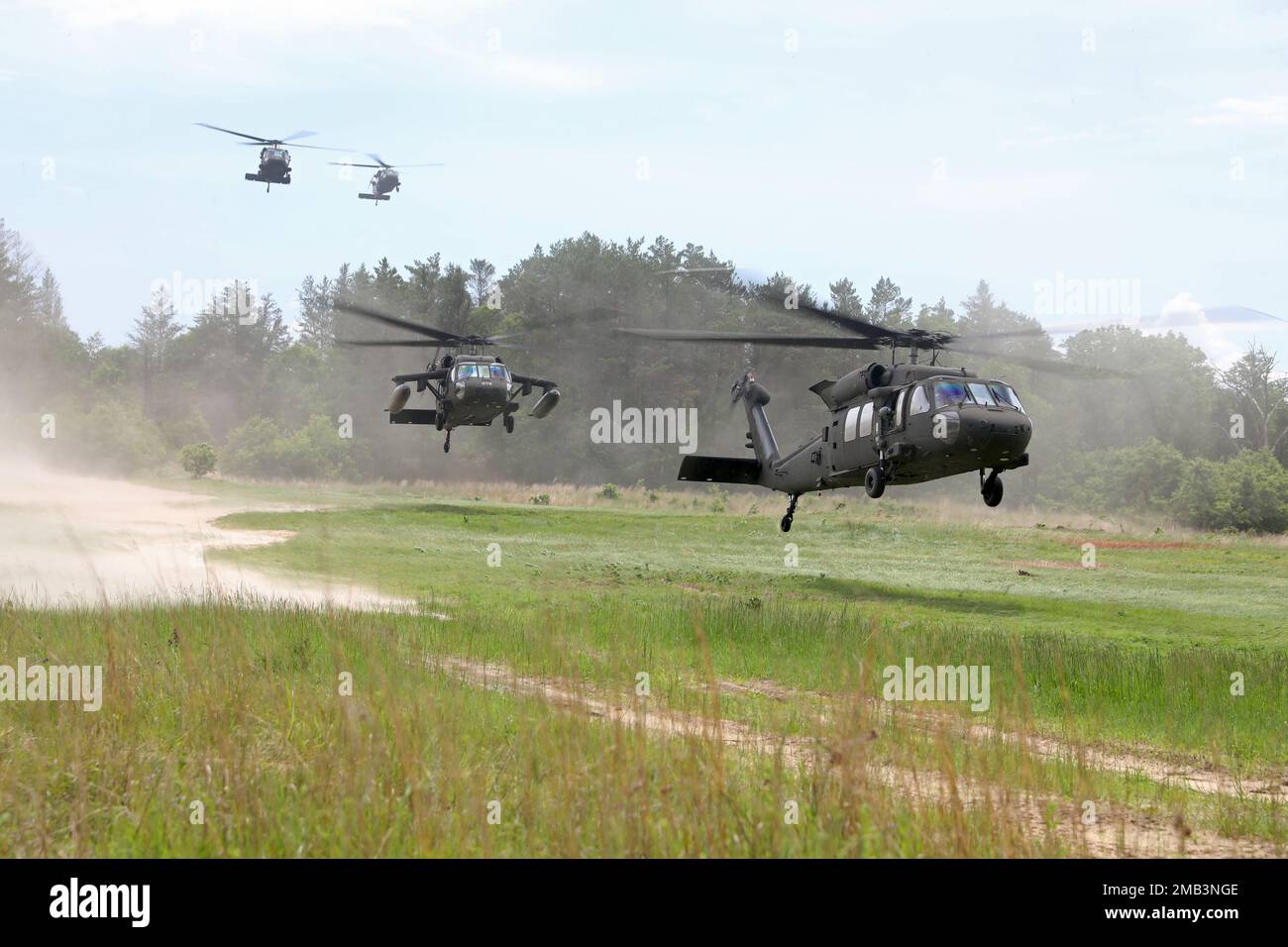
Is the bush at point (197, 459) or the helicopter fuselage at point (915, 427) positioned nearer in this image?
the helicopter fuselage at point (915, 427)

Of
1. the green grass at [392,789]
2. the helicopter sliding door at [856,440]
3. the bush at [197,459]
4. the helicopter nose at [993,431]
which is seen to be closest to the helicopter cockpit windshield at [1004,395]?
the helicopter nose at [993,431]

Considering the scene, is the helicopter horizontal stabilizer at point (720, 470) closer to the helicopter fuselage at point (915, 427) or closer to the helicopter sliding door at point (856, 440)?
the helicopter fuselage at point (915, 427)

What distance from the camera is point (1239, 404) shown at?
85688 millimetres

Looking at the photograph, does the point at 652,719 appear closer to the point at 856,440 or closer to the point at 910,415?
the point at 910,415

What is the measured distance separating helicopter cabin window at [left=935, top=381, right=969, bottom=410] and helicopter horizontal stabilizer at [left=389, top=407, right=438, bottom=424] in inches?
684

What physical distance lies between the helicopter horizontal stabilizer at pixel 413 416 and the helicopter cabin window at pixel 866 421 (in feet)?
49.5

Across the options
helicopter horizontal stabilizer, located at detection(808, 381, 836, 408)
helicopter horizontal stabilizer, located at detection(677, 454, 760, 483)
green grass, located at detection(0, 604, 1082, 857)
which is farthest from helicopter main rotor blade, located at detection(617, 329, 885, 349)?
green grass, located at detection(0, 604, 1082, 857)

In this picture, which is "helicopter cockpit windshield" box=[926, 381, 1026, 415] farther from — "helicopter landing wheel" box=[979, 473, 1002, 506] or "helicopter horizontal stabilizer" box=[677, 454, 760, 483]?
"helicopter horizontal stabilizer" box=[677, 454, 760, 483]

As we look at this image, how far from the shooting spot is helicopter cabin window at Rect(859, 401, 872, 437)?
886 inches

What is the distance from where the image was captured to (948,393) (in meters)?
20.5

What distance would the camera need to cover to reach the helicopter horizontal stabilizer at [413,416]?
34125 mm

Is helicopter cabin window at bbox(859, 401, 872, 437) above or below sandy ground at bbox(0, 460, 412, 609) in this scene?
above
